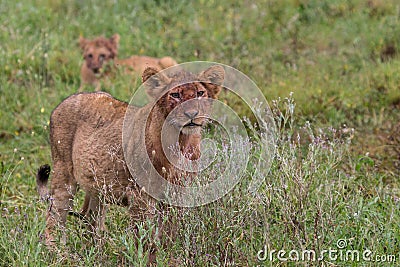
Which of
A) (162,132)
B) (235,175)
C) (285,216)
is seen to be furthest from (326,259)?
(162,132)

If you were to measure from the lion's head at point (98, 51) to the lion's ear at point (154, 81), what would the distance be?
Answer: 3770 millimetres

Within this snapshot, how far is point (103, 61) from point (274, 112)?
149 inches

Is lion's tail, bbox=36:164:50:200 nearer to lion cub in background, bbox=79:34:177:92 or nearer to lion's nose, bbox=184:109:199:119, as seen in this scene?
lion's nose, bbox=184:109:199:119

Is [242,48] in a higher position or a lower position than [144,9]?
lower

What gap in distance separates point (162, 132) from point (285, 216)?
0.90 meters

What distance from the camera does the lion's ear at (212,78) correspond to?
427 cm

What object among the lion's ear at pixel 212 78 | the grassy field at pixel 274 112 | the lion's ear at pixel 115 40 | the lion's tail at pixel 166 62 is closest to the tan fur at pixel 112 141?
the lion's ear at pixel 212 78

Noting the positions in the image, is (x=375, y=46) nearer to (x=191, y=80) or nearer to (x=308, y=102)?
(x=308, y=102)

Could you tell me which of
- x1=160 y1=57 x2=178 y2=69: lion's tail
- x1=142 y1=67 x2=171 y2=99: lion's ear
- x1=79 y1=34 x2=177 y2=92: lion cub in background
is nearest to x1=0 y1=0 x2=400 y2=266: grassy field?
x1=79 y1=34 x2=177 y2=92: lion cub in background

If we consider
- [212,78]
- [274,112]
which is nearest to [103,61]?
[274,112]

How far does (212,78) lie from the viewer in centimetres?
431

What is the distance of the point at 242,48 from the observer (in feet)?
27.9

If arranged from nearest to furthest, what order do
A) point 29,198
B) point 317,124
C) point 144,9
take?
point 29,198 → point 317,124 → point 144,9

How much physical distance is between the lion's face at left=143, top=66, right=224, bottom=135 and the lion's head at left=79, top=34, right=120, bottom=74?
153 inches
